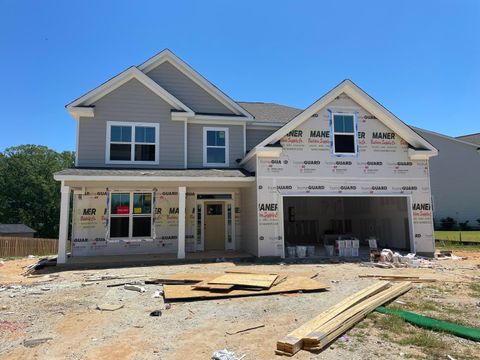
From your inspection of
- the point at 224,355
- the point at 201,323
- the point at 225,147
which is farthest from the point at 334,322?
the point at 225,147

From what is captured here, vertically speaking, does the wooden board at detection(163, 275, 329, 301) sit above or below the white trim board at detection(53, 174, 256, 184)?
below

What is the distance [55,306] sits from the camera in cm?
717

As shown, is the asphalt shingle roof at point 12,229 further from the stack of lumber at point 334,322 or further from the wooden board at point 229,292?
the stack of lumber at point 334,322

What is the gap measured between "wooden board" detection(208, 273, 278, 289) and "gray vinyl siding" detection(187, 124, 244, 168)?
7.32 m

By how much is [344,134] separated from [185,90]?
751cm

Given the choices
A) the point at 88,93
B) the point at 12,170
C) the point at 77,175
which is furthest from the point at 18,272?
the point at 12,170

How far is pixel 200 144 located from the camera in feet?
51.7

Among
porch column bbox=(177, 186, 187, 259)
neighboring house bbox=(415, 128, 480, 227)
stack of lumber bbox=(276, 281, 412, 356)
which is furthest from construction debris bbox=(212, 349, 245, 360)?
neighboring house bbox=(415, 128, 480, 227)

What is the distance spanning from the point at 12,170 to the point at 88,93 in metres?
46.4

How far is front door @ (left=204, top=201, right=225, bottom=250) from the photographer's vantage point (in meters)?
15.8

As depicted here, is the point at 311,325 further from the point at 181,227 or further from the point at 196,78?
the point at 196,78

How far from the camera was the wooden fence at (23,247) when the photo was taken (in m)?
21.5

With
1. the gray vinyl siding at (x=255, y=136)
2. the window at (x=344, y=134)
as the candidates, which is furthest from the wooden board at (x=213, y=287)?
the gray vinyl siding at (x=255, y=136)

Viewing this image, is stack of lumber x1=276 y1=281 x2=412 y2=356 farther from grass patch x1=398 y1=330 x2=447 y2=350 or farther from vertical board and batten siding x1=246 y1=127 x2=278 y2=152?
vertical board and batten siding x1=246 y1=127 x2=278 y2=152
